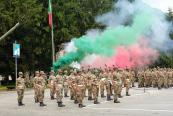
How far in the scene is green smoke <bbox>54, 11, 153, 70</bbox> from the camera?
3944 centimetres

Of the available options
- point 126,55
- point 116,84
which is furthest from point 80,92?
point 126,55

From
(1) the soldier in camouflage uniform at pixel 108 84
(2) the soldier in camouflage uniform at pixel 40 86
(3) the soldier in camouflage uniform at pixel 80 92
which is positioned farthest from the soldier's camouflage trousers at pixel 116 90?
(2) the soldier in camouflage uniform at pixel 40 86

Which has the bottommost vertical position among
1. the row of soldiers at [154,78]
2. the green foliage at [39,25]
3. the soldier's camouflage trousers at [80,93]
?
the soldier's camouflage trousers at [80,93]

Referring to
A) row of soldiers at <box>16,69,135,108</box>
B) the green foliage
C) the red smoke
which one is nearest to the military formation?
row of soldiers at <box>16,69,135,108</box>

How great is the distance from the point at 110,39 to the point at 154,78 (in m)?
5.68

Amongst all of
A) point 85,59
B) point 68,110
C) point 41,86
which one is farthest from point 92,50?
point 68,110

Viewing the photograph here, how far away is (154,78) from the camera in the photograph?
4375cm

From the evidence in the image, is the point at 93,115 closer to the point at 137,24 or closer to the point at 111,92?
the point at 111,92

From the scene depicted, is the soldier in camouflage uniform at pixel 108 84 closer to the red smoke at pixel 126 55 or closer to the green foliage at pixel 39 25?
the red smoke at pixel 126 55

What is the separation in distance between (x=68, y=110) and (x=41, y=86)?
3.73m

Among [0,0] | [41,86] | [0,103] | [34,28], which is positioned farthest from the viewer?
[34,28]

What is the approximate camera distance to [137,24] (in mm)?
39656

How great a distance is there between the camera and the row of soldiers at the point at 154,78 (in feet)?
143

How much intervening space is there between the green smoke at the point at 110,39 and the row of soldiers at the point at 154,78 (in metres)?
4.38
